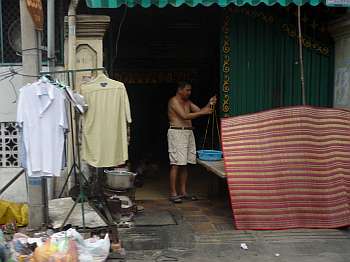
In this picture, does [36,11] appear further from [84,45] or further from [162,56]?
[162,56]

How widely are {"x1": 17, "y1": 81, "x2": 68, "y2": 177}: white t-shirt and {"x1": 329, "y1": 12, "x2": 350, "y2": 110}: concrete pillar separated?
4.31 m

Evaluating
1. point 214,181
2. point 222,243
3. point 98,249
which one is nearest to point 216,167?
point 222,243

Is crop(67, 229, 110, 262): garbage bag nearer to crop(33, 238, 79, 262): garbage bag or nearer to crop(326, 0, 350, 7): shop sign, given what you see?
crop(33, 238, 79, 262): garbage bag

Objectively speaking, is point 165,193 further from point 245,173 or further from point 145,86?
point 145,86

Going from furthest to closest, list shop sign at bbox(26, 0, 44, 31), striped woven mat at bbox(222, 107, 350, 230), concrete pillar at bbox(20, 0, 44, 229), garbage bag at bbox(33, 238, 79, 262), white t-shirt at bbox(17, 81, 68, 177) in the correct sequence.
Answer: striped woven mat at bbox(222, 107, 350, 230), concrete pillar at bbox(20, 0, 44, 229), shop sign at bbox(26, 0, 44, 31), white t-shirt at bbox(17, 81, 68, 177), garbage bag at bbox(33, 238, 79, 262)

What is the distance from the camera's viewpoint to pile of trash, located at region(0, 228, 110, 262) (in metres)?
4.96

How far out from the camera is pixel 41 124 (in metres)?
5.62

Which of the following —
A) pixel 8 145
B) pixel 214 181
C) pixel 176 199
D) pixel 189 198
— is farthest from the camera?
pixel 214 181

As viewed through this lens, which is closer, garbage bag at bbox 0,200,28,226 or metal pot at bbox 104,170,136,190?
garbage bag at bbox 0,200,28,226

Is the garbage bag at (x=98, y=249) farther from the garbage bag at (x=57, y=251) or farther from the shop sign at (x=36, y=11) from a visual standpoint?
the shop sign at (x=36, y=11)

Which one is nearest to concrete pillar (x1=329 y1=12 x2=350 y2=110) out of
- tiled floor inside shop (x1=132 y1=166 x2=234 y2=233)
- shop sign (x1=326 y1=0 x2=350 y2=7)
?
shop sign (x1=326 y1=0 x2=350 y2=7)

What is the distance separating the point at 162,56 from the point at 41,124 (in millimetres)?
5658

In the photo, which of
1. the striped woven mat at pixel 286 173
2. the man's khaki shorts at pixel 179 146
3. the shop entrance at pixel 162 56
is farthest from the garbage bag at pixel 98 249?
the shop entrance at pixel 162 56

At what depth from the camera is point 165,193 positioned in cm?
879
